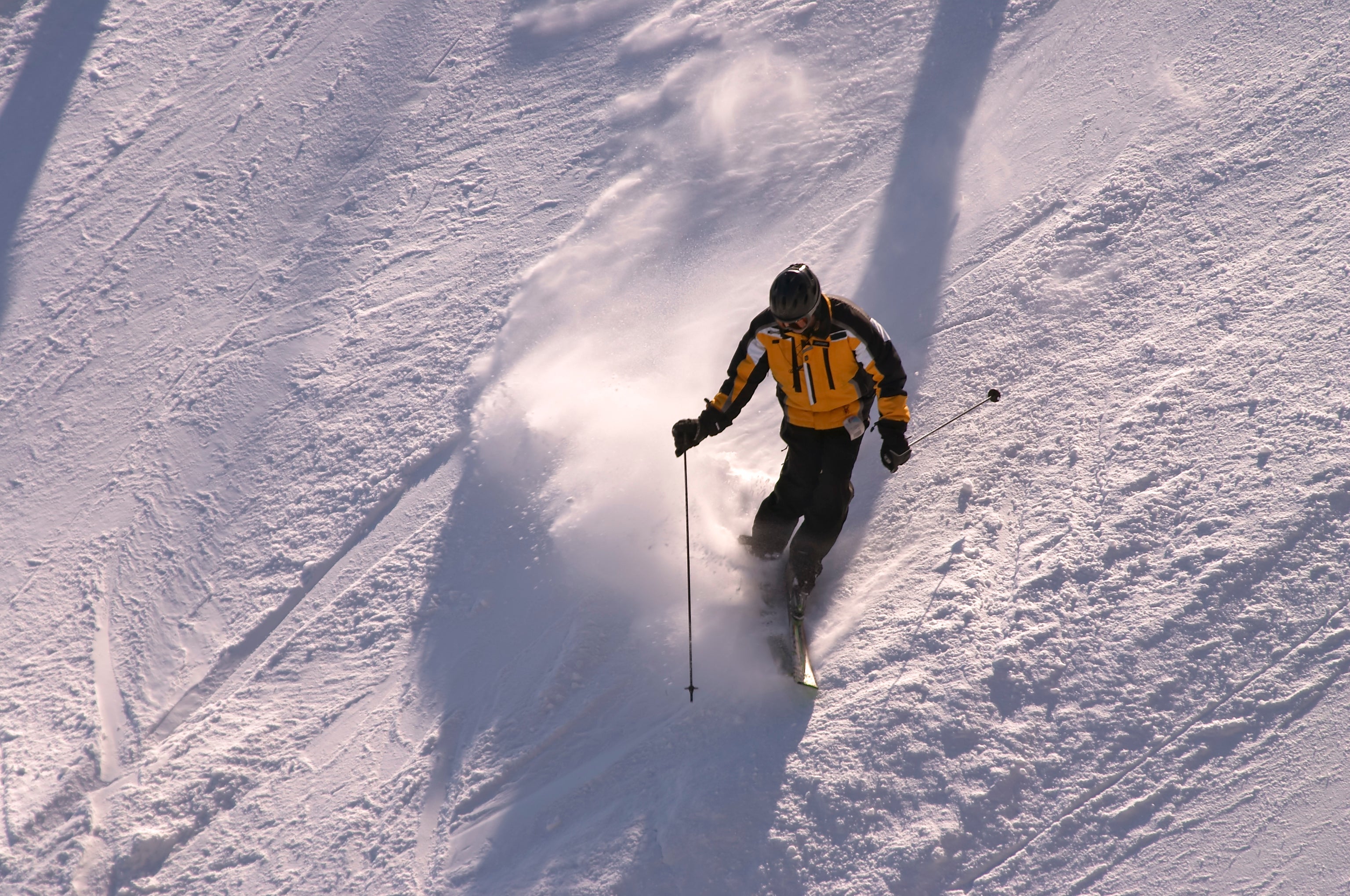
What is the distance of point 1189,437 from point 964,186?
93.7 inches

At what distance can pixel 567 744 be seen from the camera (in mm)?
4660

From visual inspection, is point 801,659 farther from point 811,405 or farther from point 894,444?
point 811,405

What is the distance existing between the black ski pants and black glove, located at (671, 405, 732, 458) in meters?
0.34

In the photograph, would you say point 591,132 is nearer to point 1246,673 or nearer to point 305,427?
point 305,427

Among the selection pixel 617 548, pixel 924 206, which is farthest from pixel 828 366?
pixel 924 206

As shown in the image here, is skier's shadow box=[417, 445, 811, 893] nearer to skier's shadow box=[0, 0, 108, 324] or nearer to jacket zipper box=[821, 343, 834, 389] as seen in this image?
jacket zipper box=[821, 343, 834, 389]

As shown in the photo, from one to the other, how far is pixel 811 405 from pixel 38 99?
320 inches

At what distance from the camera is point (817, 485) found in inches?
179

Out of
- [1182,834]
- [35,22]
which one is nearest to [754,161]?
[1182,834]

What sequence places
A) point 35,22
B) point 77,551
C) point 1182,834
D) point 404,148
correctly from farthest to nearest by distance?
1. point 35,22
2. point 404,148
3. point 77,551
4. point 1182,834

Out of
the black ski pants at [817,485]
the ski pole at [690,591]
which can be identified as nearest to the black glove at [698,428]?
the ski pole at [690,591]

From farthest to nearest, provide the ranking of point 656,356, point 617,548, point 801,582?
1. point 656,356
2. point 617,548
3. point 801,582

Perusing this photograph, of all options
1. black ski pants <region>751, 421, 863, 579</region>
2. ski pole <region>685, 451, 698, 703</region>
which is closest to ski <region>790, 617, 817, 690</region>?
black ski pants <region>751, 421, 863, 579</region>

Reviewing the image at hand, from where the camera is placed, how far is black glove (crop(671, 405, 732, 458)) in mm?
4574
